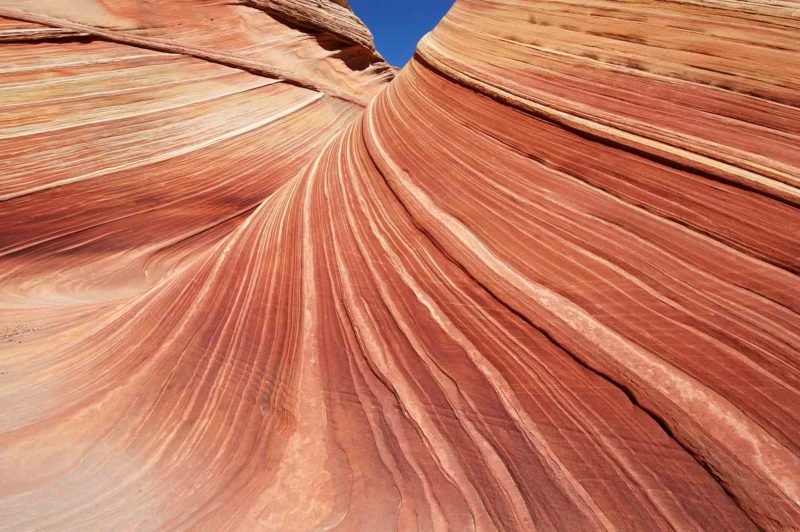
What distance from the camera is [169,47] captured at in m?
4.79

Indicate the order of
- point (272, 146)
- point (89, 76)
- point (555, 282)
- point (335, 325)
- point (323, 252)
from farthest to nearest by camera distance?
point (272, 146)
point (89, 76)
point (323, 252)
point (335, 325)
point (555, 282)

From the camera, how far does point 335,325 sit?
6.40 feet

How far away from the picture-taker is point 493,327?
1.70 metres

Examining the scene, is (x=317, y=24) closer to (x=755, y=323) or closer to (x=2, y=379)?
(x=2, y=379)

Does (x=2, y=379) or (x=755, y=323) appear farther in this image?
(x=2, y=379)

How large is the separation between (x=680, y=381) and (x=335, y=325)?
3.95ft

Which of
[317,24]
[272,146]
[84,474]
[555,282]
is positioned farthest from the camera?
[317,24]

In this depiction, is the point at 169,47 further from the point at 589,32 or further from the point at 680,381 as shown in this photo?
the point at 680,381

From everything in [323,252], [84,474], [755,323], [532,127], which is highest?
[532,127]

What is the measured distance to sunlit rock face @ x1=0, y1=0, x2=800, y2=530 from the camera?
50.4 inches

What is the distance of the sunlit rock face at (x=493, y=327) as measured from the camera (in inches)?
50.4

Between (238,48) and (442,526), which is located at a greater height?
(238,48)

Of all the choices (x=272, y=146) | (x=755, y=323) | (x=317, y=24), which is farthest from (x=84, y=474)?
(x=317, y=24)

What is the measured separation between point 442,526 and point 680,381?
75cm
